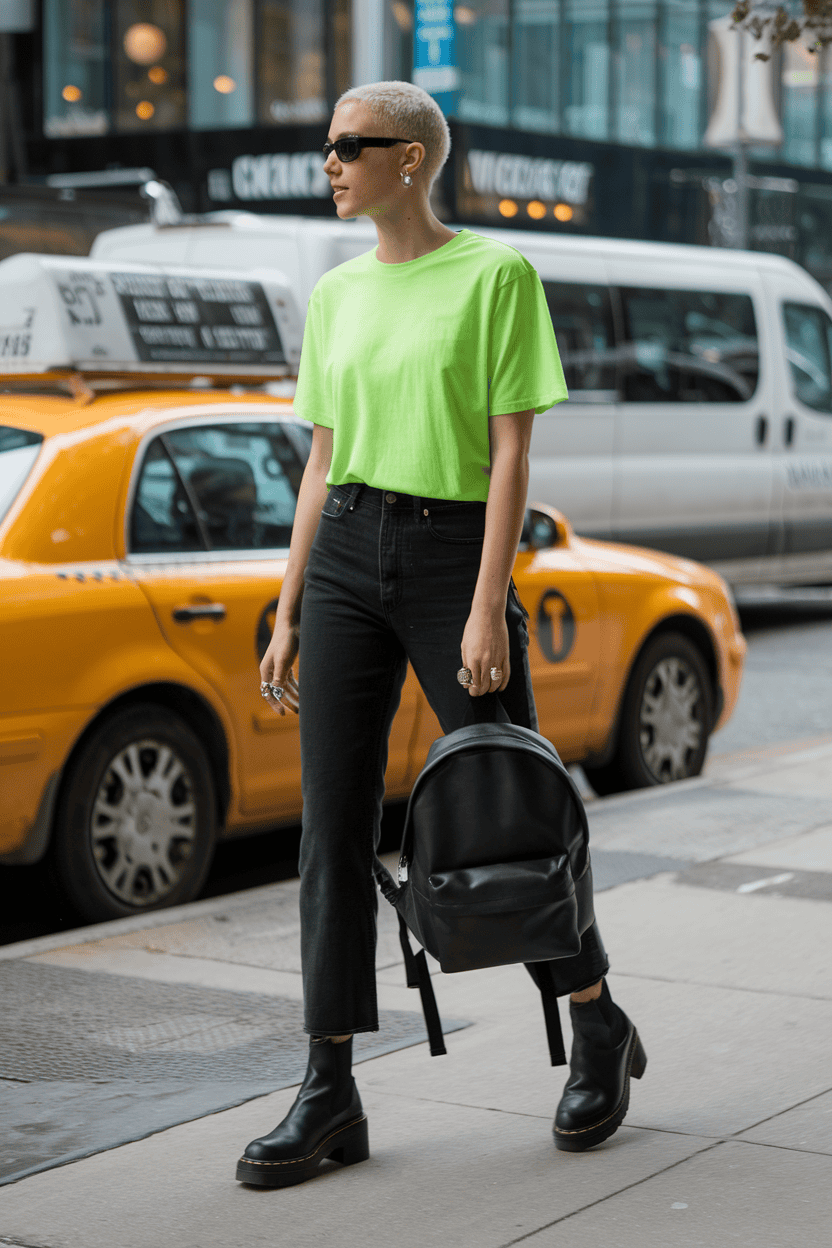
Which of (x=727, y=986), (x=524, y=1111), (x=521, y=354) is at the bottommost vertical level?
(x=727, y=986)

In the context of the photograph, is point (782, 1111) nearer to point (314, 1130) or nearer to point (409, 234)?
point (314, 1130)

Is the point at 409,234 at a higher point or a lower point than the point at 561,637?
higher

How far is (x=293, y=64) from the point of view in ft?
85.6

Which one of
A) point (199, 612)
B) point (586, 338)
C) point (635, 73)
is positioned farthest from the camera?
point (635, 73)

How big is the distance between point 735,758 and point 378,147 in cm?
560

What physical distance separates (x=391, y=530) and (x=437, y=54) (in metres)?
9.75

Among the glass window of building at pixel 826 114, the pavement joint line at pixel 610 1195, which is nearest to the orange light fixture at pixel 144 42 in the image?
the glass window of building at pixel 826 114

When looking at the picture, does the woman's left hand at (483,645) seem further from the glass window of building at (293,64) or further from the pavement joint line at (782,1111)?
the glass window of building at (293,64)

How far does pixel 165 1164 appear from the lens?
3.44 meters

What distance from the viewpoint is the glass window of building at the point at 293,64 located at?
25.9 metres

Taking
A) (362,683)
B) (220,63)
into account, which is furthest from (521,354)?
(220,63)

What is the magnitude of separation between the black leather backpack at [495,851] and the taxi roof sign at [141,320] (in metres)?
2.96

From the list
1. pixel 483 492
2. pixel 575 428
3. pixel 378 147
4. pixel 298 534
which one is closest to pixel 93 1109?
pixel 298 534

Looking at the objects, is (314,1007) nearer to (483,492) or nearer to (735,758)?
(483,492)
